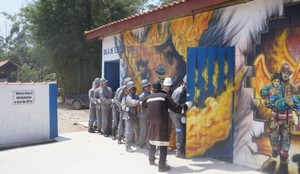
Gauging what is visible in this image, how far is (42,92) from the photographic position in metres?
9.92

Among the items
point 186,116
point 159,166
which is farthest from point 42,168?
point 186,116

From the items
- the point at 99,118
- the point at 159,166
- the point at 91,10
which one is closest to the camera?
the point at 159,166

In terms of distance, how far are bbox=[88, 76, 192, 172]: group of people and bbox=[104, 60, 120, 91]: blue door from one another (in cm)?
113

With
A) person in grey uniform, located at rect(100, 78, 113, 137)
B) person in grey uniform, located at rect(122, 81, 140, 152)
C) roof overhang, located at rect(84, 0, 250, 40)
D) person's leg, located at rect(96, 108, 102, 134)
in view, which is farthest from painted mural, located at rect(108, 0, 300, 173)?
person's leg, located at rect(96, 108, 102, 134)

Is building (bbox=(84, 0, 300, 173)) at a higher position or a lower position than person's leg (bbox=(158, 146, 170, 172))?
higher

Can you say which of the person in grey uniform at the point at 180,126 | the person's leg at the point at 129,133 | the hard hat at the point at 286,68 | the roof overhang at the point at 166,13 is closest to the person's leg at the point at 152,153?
the person in grey uniform at the point at 180,126

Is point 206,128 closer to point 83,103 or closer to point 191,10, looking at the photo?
point 191,10

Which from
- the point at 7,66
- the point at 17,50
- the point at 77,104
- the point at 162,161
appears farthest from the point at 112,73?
the point at 17,50

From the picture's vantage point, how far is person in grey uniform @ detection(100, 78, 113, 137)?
1019 cm

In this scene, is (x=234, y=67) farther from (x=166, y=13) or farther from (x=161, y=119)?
(x=166, y=13)

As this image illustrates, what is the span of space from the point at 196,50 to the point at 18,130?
547cm

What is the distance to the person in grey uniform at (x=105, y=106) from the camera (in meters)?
10.2

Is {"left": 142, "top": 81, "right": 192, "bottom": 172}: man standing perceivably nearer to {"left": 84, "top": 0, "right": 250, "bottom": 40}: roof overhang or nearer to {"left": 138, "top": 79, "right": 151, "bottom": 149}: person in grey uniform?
{"left": 138, "top": 79, "right": 151, "bottom": 149}: person in grey uniform

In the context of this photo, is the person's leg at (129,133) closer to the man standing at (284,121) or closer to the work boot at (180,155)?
the work boot at (180,155)
